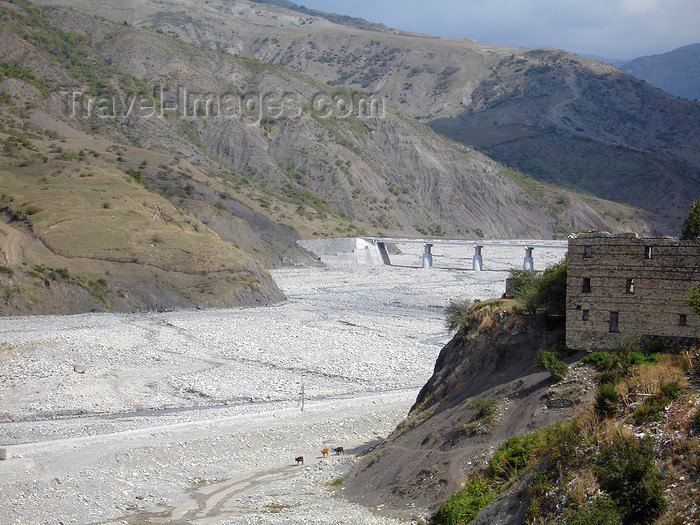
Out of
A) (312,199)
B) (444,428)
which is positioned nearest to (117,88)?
(312,199)

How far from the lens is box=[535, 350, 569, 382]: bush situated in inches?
675

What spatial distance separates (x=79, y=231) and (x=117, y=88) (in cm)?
7732

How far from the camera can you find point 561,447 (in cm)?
1322

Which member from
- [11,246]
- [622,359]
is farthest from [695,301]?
[11,246]

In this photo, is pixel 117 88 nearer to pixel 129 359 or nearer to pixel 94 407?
pixel 129 359

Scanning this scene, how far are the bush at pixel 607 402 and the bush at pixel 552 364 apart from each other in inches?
123

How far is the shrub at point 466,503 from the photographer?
14.5 metres

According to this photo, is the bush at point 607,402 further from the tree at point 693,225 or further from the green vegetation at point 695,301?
the tree at point 693,225

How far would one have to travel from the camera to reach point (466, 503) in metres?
14.9

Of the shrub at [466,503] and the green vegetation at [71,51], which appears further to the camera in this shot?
the green vegetation at [71,51]

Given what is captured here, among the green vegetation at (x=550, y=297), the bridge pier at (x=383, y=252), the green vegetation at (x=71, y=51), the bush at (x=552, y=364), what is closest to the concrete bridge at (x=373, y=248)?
the bridge pier at (x=383, y=252)

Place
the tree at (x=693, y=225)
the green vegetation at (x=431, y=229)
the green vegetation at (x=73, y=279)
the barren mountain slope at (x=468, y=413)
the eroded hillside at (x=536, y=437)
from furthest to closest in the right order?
the green vegetation at (x=431, y=229) < the green vegetation at (x=73, y=279) < the tree at (x=693, y=225) < the barren mountain slope at (x=468, y=413) < the eroded hillside at (x=536, y=437)

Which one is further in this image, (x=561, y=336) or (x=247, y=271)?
(x=247, y=271)

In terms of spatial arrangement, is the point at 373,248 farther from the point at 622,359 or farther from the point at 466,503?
the point at 466,503
